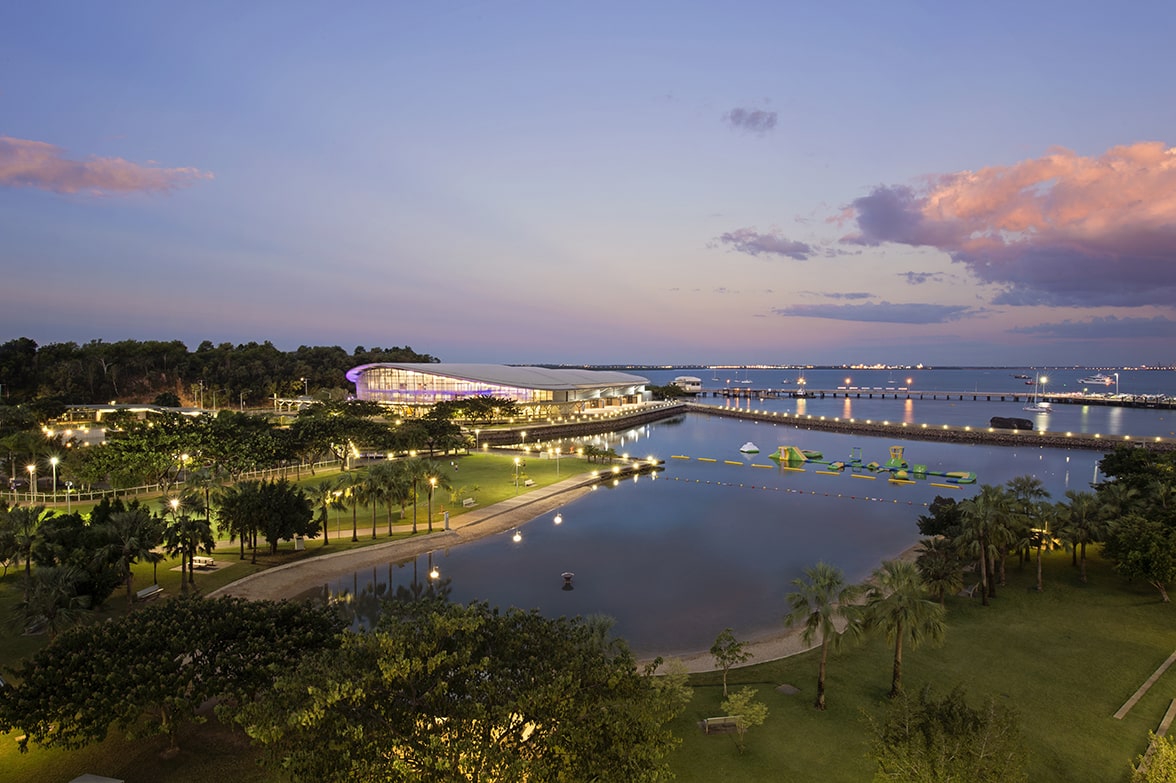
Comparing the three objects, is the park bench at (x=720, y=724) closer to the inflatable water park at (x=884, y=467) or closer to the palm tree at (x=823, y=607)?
the palm tree at (x=823, y=607)

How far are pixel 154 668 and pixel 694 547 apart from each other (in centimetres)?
4071

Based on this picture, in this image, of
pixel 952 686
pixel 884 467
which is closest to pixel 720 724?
pixel 952 686

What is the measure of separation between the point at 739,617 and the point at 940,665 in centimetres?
1112

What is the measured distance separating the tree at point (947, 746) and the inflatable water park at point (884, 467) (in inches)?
2894

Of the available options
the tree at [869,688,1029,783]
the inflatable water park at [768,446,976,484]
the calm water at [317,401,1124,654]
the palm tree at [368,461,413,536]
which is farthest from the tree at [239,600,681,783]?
the inflatable water park at [768,446,976,484]

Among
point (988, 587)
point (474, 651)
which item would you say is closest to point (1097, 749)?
point (988, 587)

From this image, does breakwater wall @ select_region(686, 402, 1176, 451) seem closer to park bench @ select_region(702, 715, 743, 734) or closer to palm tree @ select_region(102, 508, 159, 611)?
park bench @ select_region(702, 715, 743, 734)

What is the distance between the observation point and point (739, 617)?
36.4 meters

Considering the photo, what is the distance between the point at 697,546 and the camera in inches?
2057

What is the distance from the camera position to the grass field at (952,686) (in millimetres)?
19797

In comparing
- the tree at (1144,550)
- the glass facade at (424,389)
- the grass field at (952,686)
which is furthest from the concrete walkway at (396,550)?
the glass facade at (424,389)

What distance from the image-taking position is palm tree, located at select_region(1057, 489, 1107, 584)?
38.3 m

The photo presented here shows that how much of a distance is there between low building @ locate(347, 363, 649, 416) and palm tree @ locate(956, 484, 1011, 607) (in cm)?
11206

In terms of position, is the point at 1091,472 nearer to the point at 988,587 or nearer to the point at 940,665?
the point at 988,587
